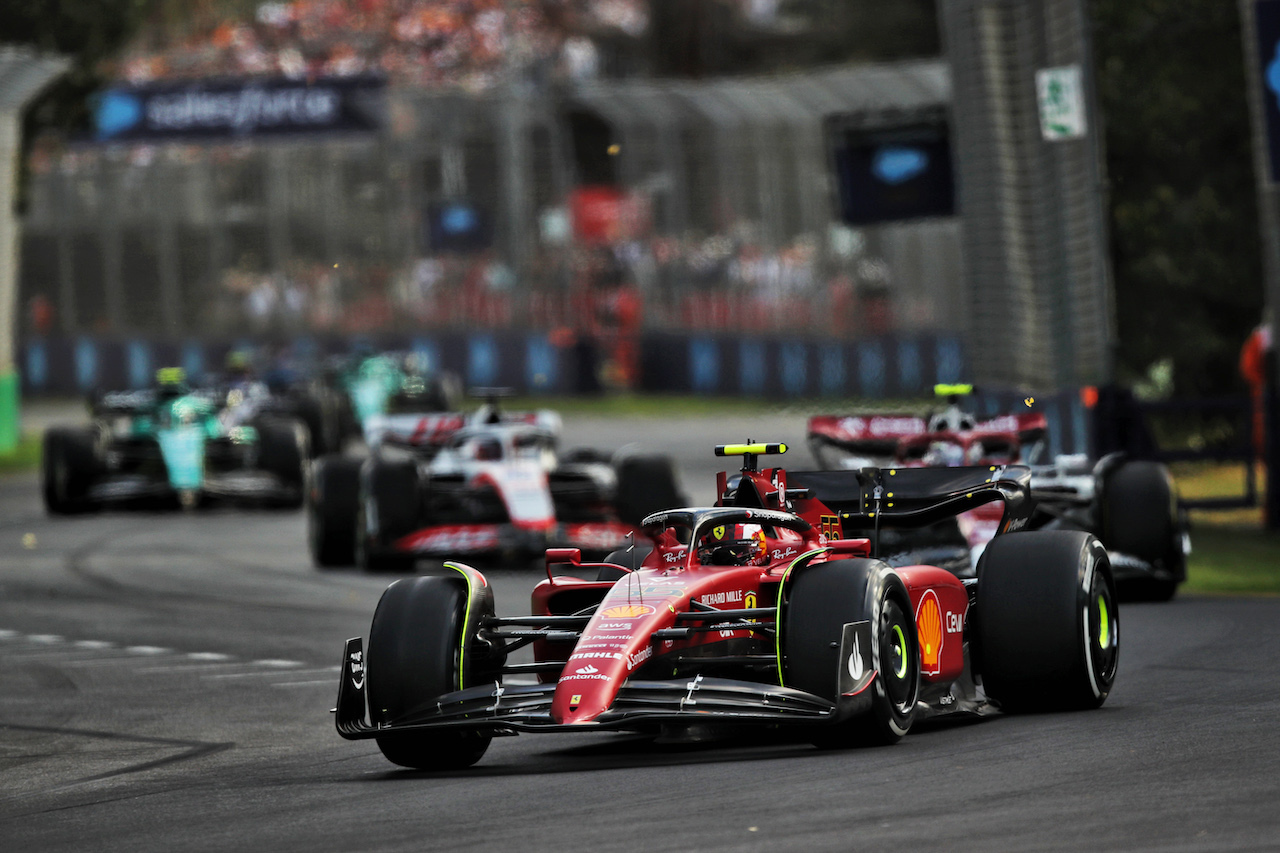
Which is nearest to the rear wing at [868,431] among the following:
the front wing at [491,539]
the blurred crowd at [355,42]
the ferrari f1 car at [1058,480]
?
the ferrari f1 car at [1058,480]

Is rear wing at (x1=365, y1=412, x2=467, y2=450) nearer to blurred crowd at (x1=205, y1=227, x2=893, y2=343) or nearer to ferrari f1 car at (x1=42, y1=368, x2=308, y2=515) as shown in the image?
ferrari f1 car at (x1=42, y1=368, x2=308, y2=515)

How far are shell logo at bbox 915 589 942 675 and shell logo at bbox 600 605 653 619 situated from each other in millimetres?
1106

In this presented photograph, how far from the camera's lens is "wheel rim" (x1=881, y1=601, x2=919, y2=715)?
8672 mm

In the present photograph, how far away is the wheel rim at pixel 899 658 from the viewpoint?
8.67 metres

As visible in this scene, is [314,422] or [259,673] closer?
[259,673]

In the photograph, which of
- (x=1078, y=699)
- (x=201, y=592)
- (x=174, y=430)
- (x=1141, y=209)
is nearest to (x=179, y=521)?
(x=174, y=430)

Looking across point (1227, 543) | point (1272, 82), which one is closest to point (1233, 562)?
point (1227, 543)

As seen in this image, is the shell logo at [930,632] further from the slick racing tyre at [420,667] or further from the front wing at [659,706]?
the slick racing tyre at [420,667]

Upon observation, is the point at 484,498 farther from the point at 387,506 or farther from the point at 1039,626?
the point at 1039,626

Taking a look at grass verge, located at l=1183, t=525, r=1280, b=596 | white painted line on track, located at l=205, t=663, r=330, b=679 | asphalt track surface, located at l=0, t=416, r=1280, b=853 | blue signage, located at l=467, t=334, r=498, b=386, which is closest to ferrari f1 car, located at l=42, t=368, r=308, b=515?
asphalt track surface, located at l=0, t=416, r=1280, b=853

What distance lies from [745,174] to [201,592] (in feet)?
88.2

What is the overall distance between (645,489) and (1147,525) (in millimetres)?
4719

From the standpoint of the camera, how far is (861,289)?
3962 centimetres

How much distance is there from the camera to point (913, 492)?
10.9 metres
